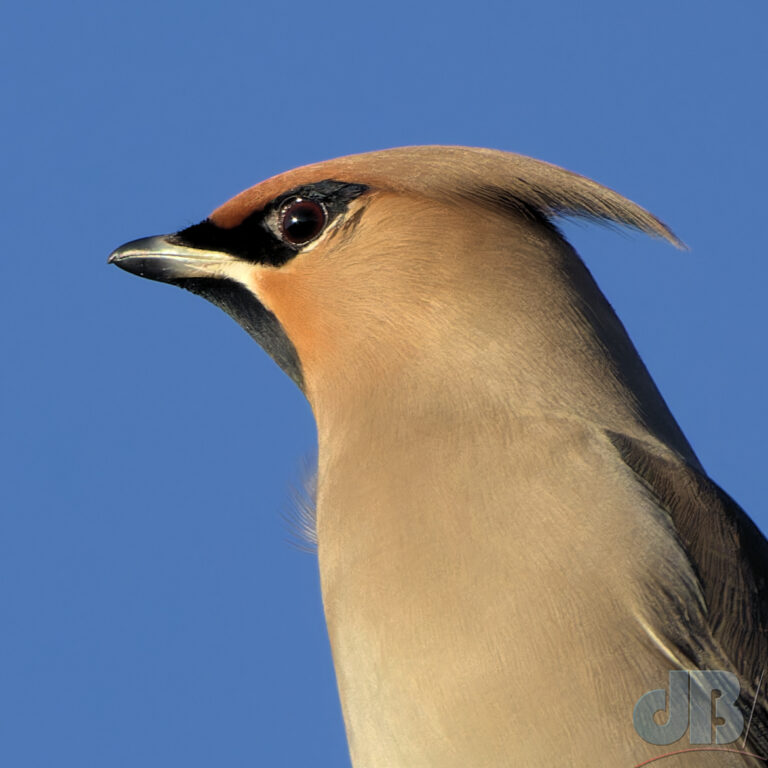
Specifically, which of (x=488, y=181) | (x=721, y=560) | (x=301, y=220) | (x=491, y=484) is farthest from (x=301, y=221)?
(x=721, y=560)

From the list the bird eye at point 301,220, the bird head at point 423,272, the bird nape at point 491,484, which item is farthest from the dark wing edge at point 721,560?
the bird eye at point 301,220

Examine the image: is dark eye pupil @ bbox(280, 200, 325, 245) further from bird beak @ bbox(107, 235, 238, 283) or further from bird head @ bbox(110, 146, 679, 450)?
bird beak @ bbox(107, 235, 238, 283)

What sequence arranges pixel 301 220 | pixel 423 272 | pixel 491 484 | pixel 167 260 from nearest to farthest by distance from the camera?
1. pixel 491 484
2. pixel 423 272
3. pixel 301 220
4. pixel 167 260

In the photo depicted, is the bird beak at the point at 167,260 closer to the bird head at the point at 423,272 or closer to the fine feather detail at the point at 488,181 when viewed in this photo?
the bird head at the point at 423,272

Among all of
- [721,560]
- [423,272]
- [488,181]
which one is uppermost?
[488,181]

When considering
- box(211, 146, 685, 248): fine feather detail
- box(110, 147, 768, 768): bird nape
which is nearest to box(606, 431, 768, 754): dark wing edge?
box(110, 147, 768, 768): bird nape

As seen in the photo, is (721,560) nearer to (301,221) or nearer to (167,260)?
(301,221)

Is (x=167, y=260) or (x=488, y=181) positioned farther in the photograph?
(x=167, y=260)
